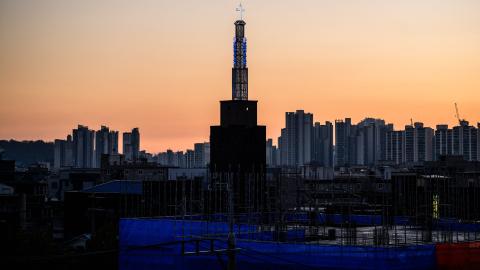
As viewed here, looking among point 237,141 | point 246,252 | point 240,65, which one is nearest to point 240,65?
point 240,65

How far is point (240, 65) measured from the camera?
9444cm

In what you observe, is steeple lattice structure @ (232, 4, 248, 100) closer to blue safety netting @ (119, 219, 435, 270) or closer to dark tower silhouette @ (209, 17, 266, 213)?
dark tower silhouette @ (209, 17, 266, 213)

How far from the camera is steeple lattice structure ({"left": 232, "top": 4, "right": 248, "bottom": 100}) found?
308ft

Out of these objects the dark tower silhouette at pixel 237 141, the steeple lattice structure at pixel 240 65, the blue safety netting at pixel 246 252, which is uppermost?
the steeple lattice structure at pixel 240 65

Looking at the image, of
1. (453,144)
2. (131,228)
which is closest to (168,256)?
(131,228)

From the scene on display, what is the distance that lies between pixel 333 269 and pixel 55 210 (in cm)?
6793

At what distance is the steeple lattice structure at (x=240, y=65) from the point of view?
93.8m

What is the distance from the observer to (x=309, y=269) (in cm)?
2952

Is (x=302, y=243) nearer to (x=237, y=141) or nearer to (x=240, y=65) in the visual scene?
(x=237, y=141)

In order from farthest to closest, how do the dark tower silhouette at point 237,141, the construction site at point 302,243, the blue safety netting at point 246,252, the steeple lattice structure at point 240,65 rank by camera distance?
the steeple lattice structure at point 240,65
the dark tower silhouette at point 237,141
the construction site at point 302,243
the blue safety netting at point 246,252

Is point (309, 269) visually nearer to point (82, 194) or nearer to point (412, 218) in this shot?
point (412, 218)

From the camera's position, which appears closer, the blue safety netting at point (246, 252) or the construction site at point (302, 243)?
the blue safety netting at point (246, 252)

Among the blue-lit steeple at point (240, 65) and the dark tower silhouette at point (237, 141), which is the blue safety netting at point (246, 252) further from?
the blue-lit steeple at point (240, 65)

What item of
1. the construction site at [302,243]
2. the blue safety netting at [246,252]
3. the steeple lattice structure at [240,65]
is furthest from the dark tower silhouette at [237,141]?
the blue safety netting at [246,252]
